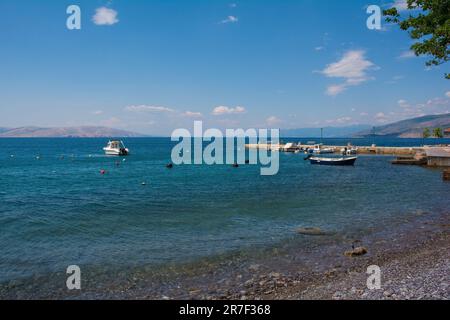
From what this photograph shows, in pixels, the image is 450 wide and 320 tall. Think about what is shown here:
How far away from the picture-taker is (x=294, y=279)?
12.9 metres

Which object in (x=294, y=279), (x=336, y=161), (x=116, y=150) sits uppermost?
(x=116, y=150)

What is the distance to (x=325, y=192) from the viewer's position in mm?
35781

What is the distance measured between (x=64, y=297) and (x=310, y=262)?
397 inches

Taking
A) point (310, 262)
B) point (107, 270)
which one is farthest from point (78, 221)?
point (310, 262)

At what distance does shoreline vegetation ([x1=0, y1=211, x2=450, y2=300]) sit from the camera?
1120cm

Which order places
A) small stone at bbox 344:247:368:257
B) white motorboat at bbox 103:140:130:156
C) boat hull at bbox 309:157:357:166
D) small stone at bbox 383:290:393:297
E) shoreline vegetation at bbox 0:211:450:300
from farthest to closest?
1. white motorboat at bbox 103:140:130:156
2. boat hull at bbox 309:157:357:166
3. small stone at bbox 344:247:368:257
4. shoreline vegetation at bbox 0:211:450:300
5. small stone at bbox 383:290:393:297

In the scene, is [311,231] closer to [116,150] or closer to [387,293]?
[387,293]

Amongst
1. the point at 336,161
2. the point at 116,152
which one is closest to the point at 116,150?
the point at 116,152

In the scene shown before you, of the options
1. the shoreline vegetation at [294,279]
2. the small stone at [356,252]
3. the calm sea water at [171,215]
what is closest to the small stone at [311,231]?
the calm sea water at [171,215]

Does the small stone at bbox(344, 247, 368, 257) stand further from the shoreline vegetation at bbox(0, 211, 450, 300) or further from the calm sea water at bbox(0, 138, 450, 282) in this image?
the calm sea water at bbox(0, 138, 450, 282)

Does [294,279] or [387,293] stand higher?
[387,293]

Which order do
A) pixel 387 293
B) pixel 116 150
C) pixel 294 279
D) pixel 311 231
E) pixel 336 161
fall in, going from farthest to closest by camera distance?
pixel 116 150, pixel 336 161, pixel 311 231, pixel 294 279, pixel 387 293

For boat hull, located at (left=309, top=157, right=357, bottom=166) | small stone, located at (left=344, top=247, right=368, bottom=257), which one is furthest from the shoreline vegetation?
boat hull, located at (left=309, top=157, right=357, bottom=166)
